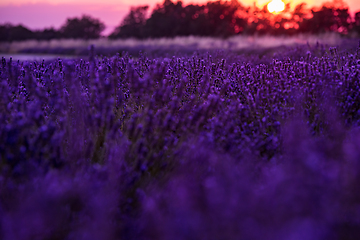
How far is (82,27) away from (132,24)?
6.58 m

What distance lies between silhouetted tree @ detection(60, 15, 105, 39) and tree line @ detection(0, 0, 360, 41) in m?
3.72

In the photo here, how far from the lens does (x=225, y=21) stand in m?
25.7

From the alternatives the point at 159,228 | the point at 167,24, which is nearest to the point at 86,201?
the point at 159,228

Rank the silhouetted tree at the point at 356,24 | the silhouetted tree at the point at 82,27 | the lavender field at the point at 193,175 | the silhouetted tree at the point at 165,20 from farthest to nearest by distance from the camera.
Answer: the silhouetted tree at the point at 82,27
the silhouetted tree at the point at 165,20
the silhouetted tree at the point at 356,24
the lavender field at the point at 193,175

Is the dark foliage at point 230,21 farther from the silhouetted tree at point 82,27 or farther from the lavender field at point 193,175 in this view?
the lavender field at point 193,175

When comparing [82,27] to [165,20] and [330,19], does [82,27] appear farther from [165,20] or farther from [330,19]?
[330,19]

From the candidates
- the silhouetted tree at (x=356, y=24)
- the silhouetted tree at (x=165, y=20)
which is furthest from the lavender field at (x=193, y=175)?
the silhouetted tree at (x=165, y=20)

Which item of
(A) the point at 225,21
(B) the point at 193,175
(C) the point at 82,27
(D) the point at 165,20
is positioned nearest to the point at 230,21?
(A) the point at 225,21

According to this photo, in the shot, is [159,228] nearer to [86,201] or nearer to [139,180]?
[86,201]

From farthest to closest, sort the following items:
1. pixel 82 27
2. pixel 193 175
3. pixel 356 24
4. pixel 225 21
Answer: pixel 82 27
pixel 225 21
pixel 356 24
pixel 193 175

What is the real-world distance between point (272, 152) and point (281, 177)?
104 cm

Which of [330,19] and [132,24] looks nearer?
[330,19]

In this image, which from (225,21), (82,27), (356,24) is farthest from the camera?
(82,27)

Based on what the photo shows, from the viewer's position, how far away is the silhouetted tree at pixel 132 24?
96.9 ft
